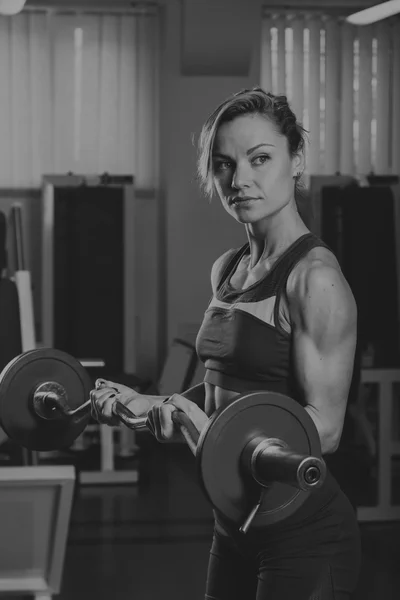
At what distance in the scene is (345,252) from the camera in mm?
5555

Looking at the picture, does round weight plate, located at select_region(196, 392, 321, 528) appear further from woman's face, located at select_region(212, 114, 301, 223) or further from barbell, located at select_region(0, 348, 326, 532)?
woman's face, located at select_region(212, 114, 301, 223)

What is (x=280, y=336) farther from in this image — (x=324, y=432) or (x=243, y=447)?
(x=243, y=447)

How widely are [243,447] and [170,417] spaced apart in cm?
13

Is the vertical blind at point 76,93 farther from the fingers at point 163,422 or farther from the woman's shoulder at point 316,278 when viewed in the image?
the fingers at point 163,422

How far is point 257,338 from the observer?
1.36 metres

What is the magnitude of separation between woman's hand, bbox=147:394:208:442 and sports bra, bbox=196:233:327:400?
182mm

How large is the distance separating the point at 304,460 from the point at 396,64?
5.82m

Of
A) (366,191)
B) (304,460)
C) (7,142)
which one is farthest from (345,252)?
(304,460)

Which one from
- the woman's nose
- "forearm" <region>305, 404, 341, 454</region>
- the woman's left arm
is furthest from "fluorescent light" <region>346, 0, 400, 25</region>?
"forearm" <region>305, 404, 341, 454</region>

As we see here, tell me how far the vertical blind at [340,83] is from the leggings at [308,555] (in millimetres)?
5116

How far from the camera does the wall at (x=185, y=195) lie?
6.11 meters

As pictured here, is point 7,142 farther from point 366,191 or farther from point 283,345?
point 283,345

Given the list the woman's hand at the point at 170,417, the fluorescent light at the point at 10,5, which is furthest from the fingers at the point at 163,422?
the fluorescent light at the point at 10,5

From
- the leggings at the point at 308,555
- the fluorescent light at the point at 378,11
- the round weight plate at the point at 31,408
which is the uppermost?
the fluorescent light at the point at 378,11
